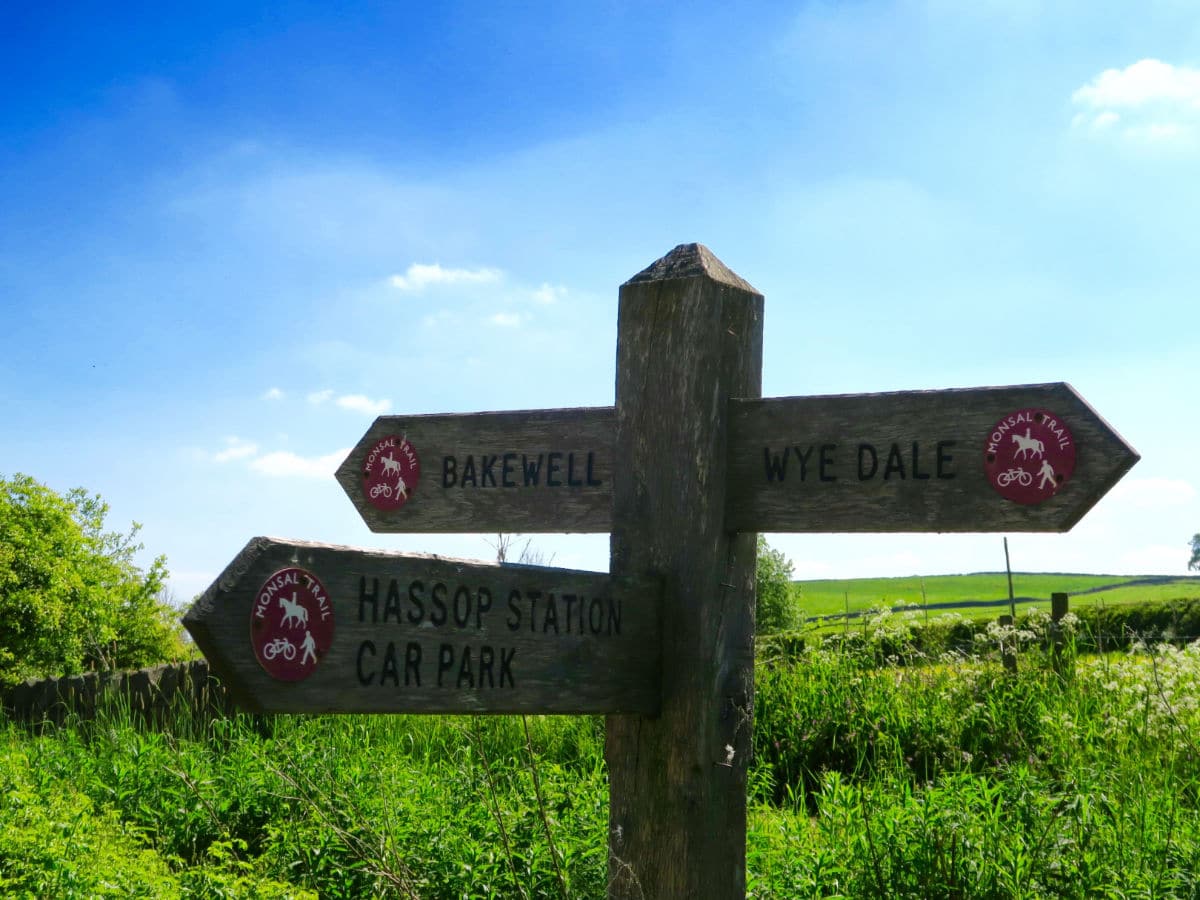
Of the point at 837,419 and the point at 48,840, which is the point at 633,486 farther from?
the point at 48,840

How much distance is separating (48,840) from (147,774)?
1.84m

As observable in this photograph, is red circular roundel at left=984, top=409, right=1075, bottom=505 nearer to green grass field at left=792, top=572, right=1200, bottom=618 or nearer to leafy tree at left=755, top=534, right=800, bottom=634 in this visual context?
leafy tree at left=755, top=534, right=800, bottom=634

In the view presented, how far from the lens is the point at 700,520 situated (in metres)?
2.60

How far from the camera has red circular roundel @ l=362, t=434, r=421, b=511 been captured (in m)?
3.25

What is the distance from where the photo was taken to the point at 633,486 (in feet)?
8.75

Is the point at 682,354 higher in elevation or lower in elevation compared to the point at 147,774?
higher

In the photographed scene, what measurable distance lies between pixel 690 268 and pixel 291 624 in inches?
55.4

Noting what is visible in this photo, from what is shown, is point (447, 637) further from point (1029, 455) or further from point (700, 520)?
point (1029, 455)

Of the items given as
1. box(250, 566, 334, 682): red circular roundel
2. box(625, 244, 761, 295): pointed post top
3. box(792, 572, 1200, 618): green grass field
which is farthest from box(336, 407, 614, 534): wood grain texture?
box(792, 572, 1200, 618): green grass field

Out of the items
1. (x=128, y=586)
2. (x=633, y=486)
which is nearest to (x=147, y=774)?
(x=633, y=486)

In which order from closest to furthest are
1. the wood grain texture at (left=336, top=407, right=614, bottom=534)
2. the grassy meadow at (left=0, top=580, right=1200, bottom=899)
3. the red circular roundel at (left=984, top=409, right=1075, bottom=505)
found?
1. the red circular roundel at (left=984, top=409, right=1075, bottom=505)
2. the wood grain texture at (left=336, top=407, right=614, bottom=534)
3. the grassy meadow at (left=0, top=580, right=1200, bottom=899)

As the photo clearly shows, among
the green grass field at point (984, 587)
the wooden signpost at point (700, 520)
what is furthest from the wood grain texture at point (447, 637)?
the green grass field at point (984, 587)

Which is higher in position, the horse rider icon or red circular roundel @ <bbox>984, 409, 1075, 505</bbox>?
red circular roundel @ <bbox>984, 409, 1075, 505</bbox>

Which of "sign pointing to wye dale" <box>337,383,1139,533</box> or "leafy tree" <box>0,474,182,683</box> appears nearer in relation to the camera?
"sign pointing to wye dale" <box>337,383,1139,533</box>
